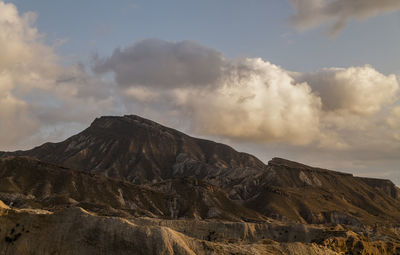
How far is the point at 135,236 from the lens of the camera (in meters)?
81.1

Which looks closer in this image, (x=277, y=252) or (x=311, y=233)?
(x=277, y=252)

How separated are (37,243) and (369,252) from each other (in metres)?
85.6

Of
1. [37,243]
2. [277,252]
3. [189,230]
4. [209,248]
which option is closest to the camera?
[37,243]

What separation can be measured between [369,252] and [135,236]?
228 ft

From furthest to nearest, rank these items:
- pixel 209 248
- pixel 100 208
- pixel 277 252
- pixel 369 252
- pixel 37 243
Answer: pixel 100 208, pixel 369 252, pixel 277 252, pixel 209 248, pixel 37 243

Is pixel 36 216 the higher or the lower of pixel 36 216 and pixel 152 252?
the higher

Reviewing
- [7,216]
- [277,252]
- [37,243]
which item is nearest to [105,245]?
[37,243]

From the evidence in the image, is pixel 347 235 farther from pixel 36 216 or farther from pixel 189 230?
pixel 36 216

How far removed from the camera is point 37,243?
7831cm

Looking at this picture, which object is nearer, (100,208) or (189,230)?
(189,230)

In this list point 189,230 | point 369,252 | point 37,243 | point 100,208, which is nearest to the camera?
point 37,243

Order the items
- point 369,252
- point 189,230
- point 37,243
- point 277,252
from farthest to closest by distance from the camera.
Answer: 1. point 189,230
2. point 369,252
3. point 277,252
4. point 37,243

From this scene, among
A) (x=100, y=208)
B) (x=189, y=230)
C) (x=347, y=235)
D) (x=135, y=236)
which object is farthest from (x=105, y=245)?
(x=100, y=208)

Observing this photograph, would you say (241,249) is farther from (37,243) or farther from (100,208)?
(100,208)
